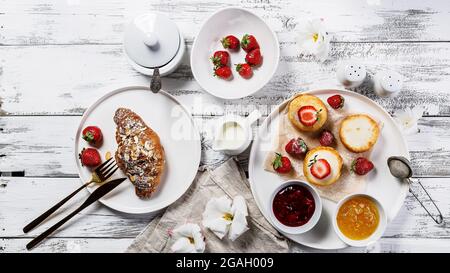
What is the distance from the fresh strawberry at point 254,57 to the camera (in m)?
2.07

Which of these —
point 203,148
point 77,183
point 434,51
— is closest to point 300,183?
point 203,148

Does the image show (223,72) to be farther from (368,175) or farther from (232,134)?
(368,175)

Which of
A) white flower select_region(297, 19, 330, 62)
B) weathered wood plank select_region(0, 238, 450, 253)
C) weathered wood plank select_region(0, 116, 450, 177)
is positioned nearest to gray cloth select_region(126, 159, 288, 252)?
weathered wood plank select_region(0, 238, 450, 253)

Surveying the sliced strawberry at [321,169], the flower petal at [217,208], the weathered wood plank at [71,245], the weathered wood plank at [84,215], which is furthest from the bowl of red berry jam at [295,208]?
the weathered wood plank at [71,245]

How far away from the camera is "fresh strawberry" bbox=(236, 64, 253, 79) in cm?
207

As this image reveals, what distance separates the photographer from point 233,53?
7.02 ft

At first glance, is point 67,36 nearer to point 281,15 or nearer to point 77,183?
point 77,183

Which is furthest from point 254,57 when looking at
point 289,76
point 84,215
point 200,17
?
point 84,215

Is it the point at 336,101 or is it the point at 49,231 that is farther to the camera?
the point at 49,231

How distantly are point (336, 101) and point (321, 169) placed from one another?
290 millimetres

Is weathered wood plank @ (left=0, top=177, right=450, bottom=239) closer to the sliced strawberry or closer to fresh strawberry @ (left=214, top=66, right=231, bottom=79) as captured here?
the sliced strawberry

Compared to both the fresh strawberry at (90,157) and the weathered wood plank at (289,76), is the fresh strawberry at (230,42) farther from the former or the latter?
the fresh strawberry at (90,157)

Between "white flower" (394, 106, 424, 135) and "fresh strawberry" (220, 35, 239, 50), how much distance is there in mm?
771

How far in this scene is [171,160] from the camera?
2.12 metres
